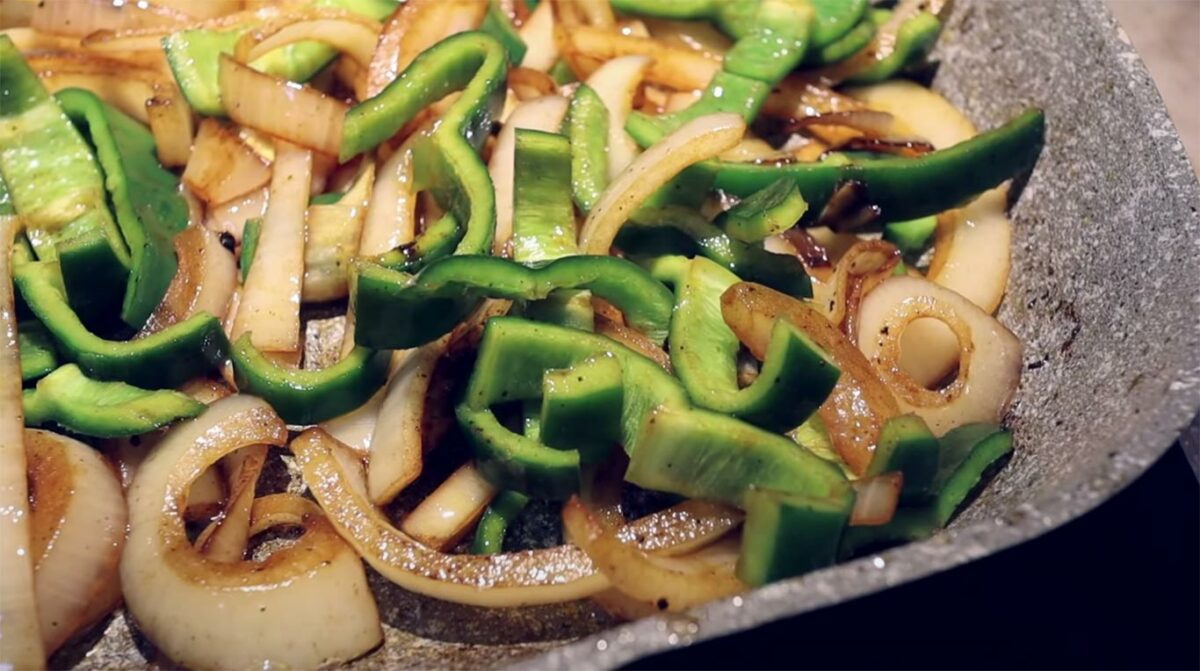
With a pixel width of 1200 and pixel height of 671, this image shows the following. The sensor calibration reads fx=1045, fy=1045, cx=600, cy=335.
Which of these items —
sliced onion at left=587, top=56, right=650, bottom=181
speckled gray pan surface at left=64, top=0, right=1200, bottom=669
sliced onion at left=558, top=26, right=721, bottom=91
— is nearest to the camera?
speckled gray pan surface at left=64, top=0, right=1200, bottom=669

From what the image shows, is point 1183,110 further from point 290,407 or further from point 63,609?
point 63,609

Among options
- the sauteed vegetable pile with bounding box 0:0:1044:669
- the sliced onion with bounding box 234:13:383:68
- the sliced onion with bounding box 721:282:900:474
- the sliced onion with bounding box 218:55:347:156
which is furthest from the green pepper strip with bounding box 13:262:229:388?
the sliced onion with bounding box 721:282:900:474

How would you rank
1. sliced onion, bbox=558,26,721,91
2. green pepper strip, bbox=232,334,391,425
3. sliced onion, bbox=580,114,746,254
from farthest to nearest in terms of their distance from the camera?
sliced onion, bbox=558,26,721,91 → sliced onion, bbox=580,114,746,254 → green pepper strip, bbox=232,334,391,425

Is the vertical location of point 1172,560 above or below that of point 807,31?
below

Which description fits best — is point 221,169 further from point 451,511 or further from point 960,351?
point 960,351

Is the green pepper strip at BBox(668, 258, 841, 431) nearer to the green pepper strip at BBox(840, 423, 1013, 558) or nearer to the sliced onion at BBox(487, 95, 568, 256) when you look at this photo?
the green pepper strip at BBox(840, 423, 1013, 558)

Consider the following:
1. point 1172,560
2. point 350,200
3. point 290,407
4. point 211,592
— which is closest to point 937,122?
point 1172,560
